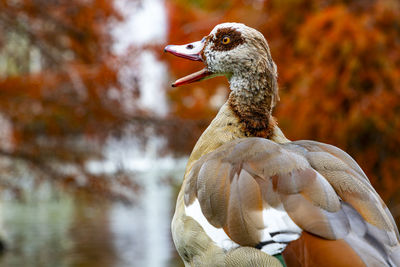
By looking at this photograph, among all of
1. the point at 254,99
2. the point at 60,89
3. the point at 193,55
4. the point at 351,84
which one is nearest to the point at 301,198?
the point at 254,99

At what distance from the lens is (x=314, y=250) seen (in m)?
Result: 2.23

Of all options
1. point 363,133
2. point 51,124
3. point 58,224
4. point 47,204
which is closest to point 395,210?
point 363,133

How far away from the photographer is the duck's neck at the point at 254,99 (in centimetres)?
297

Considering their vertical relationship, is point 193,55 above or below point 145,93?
above

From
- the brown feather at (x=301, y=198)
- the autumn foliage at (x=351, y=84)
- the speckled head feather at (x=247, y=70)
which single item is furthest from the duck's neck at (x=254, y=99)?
the autumn foliage at (x=351, y=84)

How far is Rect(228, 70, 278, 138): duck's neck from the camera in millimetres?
2975

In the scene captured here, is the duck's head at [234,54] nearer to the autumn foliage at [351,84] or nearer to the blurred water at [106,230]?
the autumn foliage at [351,84]

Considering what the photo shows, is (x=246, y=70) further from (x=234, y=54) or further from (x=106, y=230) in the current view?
(x=106, y=230)

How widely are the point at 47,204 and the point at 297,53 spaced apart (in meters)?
9.36

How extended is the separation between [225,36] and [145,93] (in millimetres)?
5771

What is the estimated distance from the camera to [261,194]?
8.05 feet

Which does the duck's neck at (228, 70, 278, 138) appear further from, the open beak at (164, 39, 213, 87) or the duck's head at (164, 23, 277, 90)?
the open beak at (164, 39, 213, 87)

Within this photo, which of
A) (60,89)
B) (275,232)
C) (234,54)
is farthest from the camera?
(60,89)

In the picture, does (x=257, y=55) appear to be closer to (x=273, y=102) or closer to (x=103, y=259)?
(x=273, y=102)
